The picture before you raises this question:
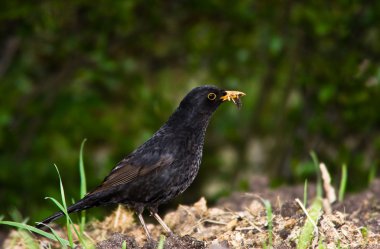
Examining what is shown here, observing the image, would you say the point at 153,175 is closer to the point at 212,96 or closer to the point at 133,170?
the point at 133,170

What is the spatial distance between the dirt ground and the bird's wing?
0.36 m

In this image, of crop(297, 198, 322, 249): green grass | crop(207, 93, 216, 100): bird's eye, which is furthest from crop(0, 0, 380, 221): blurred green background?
crop(297, 198, 322, 249): green grass

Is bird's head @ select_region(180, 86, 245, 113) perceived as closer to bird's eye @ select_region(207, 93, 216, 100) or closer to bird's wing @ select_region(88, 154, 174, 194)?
bird's eye @ select_region(207, 93, 216, 100)

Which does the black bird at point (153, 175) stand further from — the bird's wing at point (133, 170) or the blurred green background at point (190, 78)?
the blurred green background at point (190, 78)

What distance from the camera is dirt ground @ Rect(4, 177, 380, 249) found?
4395 mm

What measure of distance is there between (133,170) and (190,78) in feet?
14.3

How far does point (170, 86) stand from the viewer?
9820mm

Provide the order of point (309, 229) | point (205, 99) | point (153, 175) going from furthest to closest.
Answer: point (205, 99), point (153, 175), point (309, 229)

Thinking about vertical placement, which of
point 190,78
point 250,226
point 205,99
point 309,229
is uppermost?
point 205,99

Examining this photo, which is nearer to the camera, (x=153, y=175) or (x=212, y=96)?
(x=153, y=175)

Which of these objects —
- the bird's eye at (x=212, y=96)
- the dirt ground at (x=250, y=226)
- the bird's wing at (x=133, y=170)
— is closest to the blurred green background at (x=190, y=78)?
the dirt ground at (x=250, y=226)

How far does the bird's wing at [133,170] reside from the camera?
5.22 m

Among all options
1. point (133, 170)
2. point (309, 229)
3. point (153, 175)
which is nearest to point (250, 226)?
point (309, 229)

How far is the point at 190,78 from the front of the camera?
31.2 feet
